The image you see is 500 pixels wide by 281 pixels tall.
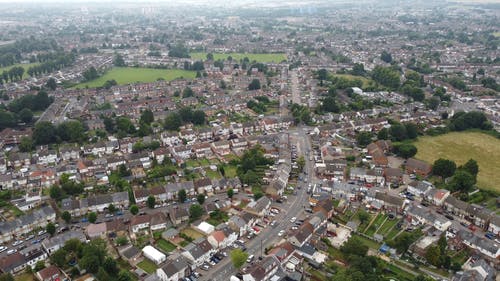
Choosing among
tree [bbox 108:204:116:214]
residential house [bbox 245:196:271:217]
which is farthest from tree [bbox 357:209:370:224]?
tree [bbox 108:204:116:214]

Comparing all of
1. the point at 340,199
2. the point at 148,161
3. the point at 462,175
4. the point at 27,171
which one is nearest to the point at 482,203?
the point at 462,175

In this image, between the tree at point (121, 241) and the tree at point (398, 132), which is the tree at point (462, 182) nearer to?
the tree at point (398, 132)

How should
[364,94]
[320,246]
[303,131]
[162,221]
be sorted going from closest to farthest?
[320,246] < [162,221] < [303,131] < [364,94]

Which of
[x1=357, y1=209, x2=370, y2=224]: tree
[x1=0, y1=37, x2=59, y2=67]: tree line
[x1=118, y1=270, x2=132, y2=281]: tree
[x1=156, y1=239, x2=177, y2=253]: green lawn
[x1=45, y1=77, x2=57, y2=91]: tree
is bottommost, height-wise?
[x1=156, y1=239, x2=177, y2=253]: green lawn

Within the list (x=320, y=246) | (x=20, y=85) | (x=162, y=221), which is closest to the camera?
(x=320, y=246)

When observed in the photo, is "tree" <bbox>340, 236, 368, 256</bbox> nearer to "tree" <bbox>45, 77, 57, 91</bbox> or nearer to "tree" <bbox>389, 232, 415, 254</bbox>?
"tree" <bbox>389, 232, 415, 254</bbox>

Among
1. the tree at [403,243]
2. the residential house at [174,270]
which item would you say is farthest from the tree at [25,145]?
A: the tree at [403,243]

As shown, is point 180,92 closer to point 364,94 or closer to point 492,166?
point 364,94
